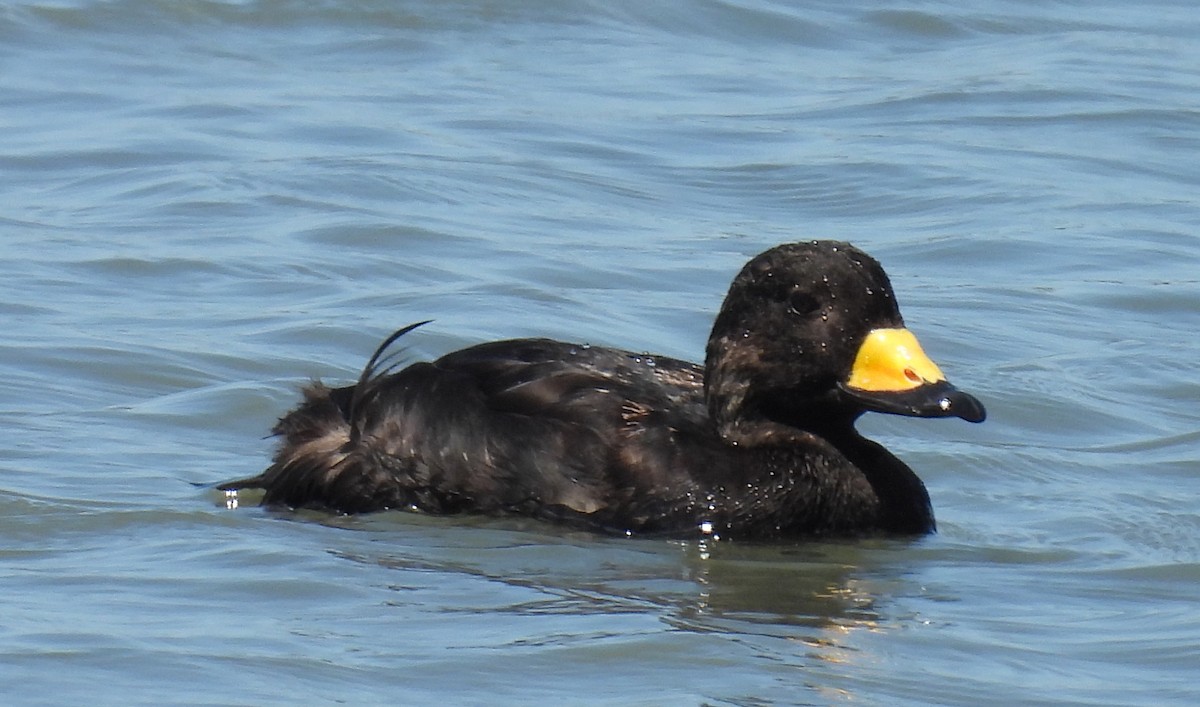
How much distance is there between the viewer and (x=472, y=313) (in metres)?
10.2

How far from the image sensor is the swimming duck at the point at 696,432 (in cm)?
729

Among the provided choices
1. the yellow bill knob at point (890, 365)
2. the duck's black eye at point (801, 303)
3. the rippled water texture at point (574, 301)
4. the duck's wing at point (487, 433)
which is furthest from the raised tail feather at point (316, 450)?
the yellow bill knob at point (890, 365)

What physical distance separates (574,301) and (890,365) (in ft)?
11.1

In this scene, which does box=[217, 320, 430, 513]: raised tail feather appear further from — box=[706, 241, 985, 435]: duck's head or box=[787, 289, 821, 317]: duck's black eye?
box=[787, 289, 821, 317]: duck's black eye

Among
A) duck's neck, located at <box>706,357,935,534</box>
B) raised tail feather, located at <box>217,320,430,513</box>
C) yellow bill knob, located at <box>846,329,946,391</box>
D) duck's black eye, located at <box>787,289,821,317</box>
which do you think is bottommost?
raised tail feather, located at <box>217,320,430,513</box>

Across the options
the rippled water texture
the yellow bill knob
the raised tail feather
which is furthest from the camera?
→ the raised tail feather

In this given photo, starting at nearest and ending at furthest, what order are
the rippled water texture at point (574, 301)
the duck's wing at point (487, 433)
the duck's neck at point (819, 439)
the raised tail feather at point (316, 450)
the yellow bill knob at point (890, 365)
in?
the rippled water texture at point (574, 301) < the yellow bill knob at point (890, 365) < the duck's wing at point (487, 433) < the duck's neck at point (819, 439) < the raised tail feather at point (316, 450)

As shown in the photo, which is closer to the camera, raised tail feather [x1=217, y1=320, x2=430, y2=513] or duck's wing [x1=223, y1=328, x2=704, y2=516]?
duck's wing [x1=223, y1=328, x2=704, y2=516]

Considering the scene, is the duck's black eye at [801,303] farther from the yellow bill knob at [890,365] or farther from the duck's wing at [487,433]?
the duck's wing at [487,433]

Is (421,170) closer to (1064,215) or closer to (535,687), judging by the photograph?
(1064,215)

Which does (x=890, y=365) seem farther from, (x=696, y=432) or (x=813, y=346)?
(x=696, y=432)

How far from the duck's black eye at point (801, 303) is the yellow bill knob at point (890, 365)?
0.63 feet

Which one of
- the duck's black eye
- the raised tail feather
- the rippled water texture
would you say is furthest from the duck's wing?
the duck's black eye

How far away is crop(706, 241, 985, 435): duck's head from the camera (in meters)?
7.26
